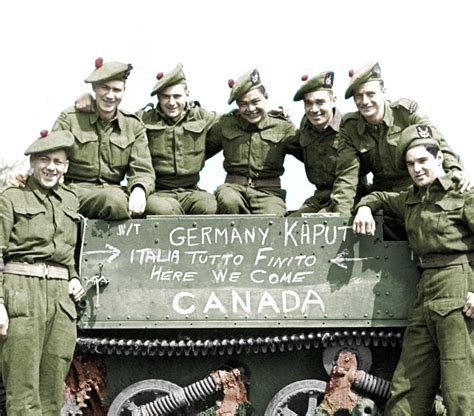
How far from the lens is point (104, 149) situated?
966 cm

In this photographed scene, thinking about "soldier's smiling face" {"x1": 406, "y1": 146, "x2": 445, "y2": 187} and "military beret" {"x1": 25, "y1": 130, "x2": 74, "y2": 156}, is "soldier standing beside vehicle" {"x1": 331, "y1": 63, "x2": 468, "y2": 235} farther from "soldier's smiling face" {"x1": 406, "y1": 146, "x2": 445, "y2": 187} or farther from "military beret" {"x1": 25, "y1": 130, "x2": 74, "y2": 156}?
"military beret" {"x1": 25, "y1": 130, "x2": 74, "y2": 156}

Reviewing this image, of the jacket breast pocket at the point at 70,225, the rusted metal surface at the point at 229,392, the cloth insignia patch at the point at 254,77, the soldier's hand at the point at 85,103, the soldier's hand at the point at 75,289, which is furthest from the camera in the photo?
the cloth insignia patch at the point at 254,77

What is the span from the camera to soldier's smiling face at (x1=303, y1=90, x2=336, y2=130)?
984cm

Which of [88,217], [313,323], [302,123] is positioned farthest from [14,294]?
[302,123]

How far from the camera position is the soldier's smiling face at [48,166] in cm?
865

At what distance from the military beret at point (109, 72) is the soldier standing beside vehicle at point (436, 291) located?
2440mm

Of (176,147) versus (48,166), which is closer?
(48,166)

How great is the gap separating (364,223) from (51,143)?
2.47m

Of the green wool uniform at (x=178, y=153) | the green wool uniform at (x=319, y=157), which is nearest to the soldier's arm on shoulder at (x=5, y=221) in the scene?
the green wool uniform at (x=178, y=153)

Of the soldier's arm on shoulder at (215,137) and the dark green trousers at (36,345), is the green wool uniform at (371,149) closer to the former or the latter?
the soldier's arm on shoulder at (215,137)

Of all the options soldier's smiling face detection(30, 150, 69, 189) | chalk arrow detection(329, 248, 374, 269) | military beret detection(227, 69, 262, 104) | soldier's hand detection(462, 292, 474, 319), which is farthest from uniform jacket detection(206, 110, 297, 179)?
soldier's hand detection(462, 292, 474, 319)

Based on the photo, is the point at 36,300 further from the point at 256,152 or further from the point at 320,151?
the point at 320,151

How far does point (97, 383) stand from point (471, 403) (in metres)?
3.06

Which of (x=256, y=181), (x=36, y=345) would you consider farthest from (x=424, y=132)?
(x=36, y=345)
